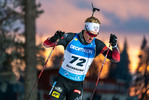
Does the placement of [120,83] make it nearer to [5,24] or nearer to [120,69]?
[120,69]

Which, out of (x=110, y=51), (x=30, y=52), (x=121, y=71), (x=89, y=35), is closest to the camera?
(x=89, y=35)

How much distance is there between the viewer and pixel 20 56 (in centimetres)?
1875

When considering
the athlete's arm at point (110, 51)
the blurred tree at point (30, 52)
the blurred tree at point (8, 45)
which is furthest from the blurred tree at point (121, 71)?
the athlete's arm at point (110, 51)

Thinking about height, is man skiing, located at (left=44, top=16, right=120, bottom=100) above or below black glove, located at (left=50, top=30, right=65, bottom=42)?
below

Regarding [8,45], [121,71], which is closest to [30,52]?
[8,45]

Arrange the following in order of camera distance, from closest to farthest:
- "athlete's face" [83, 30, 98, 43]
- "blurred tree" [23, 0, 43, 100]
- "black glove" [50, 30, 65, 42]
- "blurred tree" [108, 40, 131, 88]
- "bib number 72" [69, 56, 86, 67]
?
1. "black glove" [50, 30, 65, 42]
2. "athlete's face" [83, 30, 98, 43]
3. "bib number 72" [69, 56, 86, 67]
4. "blurred tree" [23, 0, 43, 100]
5. "blurred tree" [108, 40, 131, 88]

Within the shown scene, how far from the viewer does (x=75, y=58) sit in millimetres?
6039

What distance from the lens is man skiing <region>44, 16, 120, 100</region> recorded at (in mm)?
5957

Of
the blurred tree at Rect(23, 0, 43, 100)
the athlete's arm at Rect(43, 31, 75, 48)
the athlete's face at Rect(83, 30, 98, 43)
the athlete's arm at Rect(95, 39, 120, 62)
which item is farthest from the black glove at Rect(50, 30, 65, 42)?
the blurred tree at Rect(23, 0, 43, 100)

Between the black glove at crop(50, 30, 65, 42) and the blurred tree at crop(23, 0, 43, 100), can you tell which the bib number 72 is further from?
the blurred tree at crop(23, 0, 43, 100)

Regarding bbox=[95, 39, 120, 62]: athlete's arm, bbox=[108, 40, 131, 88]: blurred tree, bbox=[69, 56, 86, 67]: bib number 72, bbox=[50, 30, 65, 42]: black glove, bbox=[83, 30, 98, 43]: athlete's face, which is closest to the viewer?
bbox=[50, 30, 65, 42]: black glove

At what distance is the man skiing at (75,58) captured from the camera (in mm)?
5957

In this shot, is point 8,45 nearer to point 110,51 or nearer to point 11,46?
point 11,46

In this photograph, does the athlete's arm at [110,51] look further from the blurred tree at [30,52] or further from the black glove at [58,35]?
the blurred tree at [30,52]
